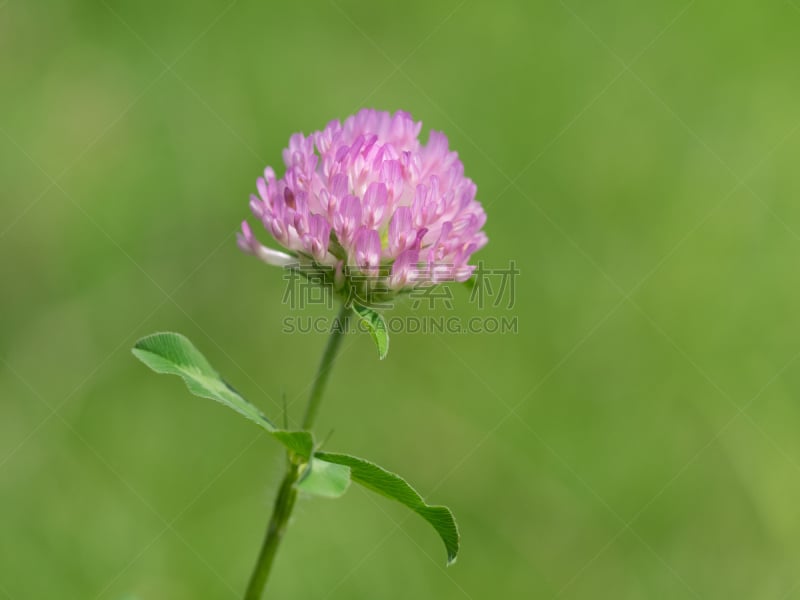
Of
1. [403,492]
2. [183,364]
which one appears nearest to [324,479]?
[403,492]

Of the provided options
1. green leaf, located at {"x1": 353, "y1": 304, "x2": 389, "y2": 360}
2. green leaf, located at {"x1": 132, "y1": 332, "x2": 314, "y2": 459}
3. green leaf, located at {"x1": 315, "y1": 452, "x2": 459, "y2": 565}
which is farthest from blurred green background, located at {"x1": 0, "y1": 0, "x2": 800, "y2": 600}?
green leaf, located at {"x1": 353, "y1": 304, "x2": 389, "y2": 360}

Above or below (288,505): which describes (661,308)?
above

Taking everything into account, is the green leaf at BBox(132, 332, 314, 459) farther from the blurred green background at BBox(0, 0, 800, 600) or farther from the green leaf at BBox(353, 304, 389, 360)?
the blurred green background at BBox(0, 0, 800, 600)

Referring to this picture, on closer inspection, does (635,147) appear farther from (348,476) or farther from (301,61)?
(348,476)

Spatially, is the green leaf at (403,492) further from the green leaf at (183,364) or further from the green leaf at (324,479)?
the green leaf at (183,364)

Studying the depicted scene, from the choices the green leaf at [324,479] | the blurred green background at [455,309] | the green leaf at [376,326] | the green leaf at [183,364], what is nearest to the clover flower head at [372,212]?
the green leaf at [376,326]

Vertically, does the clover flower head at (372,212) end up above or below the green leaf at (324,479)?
above

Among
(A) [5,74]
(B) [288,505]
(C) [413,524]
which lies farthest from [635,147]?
(B) [288,505]
